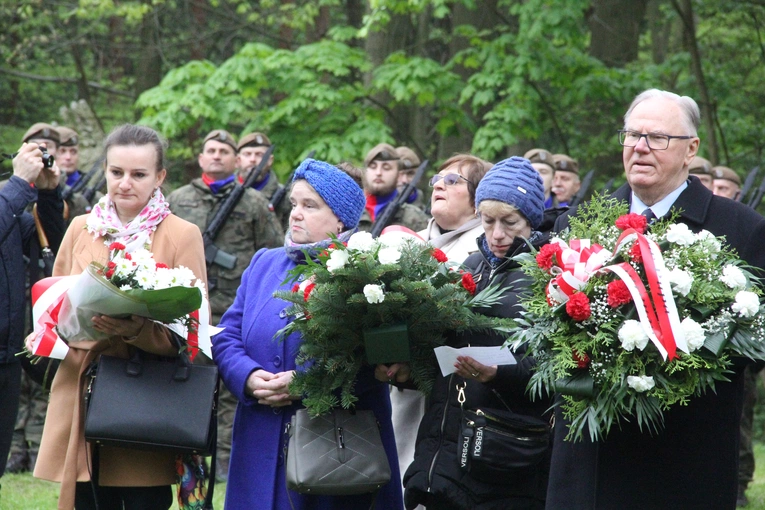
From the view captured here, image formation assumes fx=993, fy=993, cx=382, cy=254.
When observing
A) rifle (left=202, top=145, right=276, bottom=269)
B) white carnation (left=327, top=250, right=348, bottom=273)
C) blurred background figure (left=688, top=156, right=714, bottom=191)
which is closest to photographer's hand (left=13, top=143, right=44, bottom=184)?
white carnation (left=327, top=250, right=348, bottom=273)

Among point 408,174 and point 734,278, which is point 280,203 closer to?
point 408,174

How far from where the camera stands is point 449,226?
208 inches

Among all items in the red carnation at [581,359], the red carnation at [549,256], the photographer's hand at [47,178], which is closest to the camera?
the red carnation at [581,359]

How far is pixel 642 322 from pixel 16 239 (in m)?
3.48

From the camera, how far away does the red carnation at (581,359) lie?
320cm

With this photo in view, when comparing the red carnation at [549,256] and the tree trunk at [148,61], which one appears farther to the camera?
the tree trunk at [148,61]

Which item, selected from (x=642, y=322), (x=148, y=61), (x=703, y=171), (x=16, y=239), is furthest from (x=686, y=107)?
(x=148, y=61)

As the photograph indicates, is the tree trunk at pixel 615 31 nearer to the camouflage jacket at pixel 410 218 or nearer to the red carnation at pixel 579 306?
the camouflage jacket at pixel 410 218

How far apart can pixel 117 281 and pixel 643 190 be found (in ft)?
→ 6.77

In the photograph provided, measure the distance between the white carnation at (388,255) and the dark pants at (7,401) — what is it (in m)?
2.39

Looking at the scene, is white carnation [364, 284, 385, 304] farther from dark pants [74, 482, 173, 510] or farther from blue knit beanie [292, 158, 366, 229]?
dark pants [74, 482, 173, 510]

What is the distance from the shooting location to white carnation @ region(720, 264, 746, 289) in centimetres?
319

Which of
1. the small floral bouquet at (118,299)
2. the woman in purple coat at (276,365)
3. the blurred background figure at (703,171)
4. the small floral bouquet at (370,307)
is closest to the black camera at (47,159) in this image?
the small floral bouquet at (118,299)

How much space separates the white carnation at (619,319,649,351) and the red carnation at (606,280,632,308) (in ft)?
0.29
